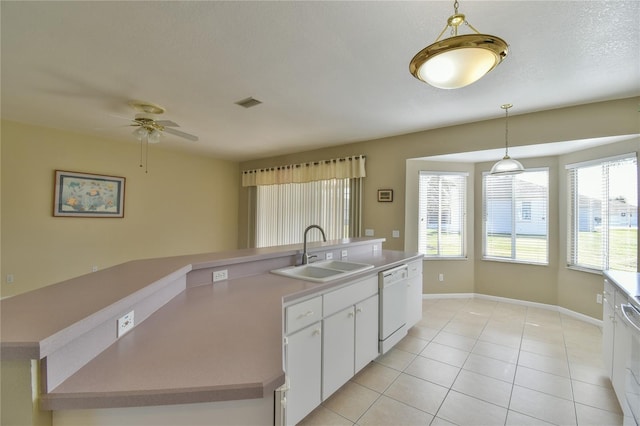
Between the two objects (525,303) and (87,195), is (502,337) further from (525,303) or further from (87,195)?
(87,195)

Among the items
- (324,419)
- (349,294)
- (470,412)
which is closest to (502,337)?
(470,412)

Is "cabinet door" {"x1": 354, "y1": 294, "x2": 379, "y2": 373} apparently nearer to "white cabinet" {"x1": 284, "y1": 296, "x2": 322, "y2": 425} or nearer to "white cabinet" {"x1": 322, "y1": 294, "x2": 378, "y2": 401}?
"white cabinet" {"x1": 322, "y1": 294, "x2": 378, "y2": 401}

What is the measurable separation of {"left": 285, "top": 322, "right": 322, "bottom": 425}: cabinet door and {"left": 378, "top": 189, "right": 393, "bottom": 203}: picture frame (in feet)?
10.2

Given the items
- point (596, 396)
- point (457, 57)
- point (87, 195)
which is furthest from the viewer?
point (87, 195)

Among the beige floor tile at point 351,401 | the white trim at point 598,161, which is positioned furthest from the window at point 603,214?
the beige floor tile at point 351,401

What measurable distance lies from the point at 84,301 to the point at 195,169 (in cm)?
541

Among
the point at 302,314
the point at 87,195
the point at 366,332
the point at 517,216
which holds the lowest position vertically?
the point at 366,332

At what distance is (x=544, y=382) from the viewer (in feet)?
7.47

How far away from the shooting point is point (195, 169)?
234 inches

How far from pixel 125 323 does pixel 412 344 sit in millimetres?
2728

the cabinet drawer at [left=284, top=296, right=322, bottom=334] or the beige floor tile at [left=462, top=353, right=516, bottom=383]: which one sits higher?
the cabinet drawer at [left=284, top=296, right=322, bottom=334]

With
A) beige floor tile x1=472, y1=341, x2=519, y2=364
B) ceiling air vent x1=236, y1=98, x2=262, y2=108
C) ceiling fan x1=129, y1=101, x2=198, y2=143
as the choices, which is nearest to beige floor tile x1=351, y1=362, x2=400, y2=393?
beige floor tile x1=472, y1=341, x2=519, y2=364

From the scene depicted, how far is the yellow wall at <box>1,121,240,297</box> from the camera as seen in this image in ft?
12.8

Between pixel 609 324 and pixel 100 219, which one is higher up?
pixel 100 219
